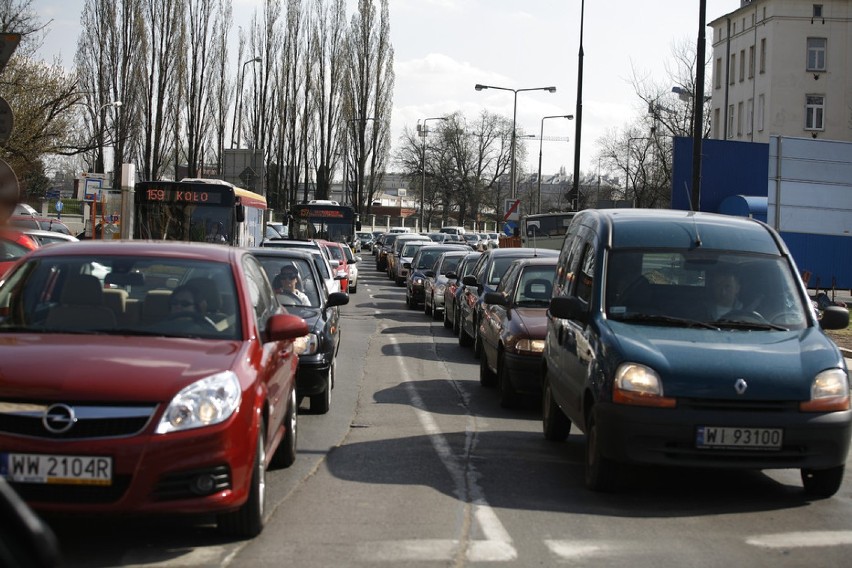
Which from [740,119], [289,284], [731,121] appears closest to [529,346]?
[289,284]

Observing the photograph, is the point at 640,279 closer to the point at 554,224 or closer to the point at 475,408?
the point at 475,408

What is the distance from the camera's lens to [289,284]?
1313cm

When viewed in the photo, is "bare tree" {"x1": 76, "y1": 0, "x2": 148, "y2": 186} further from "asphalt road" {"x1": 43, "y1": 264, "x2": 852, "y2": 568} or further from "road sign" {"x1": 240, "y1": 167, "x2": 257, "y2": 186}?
"asphalt road" {"x1": 43, "y1": 264, "x2": 852, "y2": 568}

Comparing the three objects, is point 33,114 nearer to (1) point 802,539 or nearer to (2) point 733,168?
(2) point 733,168

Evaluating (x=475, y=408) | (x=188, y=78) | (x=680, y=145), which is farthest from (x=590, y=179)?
(x=475, y=408)

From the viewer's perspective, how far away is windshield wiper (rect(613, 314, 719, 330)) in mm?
8391

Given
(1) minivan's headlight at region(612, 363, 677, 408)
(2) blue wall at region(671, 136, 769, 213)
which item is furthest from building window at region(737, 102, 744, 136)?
(1) minivan's headlight at region(612, 363, 677, 408)

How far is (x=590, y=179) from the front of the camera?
118 meters

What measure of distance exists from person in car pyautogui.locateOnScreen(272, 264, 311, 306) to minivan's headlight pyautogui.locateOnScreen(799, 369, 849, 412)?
657 centimetres

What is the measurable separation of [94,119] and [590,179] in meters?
69.2

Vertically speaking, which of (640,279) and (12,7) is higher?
(12,7)

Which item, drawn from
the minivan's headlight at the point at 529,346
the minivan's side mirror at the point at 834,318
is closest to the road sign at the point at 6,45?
the minivan's headlight at the point at 529,346

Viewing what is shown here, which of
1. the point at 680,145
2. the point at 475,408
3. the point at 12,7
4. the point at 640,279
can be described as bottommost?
the point at 475,408

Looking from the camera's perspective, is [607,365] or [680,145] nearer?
[607,365]
